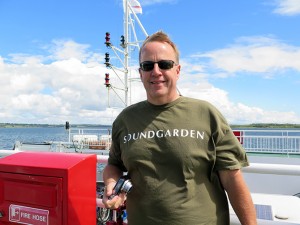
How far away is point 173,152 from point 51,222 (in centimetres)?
98

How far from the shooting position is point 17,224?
7.29 ft

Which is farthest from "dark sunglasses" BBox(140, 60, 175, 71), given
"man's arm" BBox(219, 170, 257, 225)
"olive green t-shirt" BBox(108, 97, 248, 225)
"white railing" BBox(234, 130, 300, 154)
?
"white railing" BBox(234, 130, 300, 154)

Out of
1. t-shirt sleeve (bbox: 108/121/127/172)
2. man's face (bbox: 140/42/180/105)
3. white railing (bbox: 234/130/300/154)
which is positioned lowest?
white railing (bbox: 234/130/300/154)

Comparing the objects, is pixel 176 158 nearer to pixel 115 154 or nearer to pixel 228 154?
pixel 228 154

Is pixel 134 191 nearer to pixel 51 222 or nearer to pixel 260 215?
pixel 51 222

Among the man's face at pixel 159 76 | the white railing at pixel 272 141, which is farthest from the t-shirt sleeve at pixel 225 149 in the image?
the white railing at pixel 272 141

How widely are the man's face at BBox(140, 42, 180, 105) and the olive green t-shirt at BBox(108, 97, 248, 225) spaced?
6 centimetres

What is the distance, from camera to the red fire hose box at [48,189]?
78.4 inches

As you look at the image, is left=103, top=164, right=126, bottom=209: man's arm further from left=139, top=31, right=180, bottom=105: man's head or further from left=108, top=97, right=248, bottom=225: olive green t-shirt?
left=139, top=31, right=180, bottom=105: man's head

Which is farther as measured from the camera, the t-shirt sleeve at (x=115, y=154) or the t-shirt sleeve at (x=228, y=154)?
the t-shirt sleeve at (x=115, y=154)

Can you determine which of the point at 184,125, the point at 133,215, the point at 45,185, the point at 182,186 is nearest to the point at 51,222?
the point at 45,185

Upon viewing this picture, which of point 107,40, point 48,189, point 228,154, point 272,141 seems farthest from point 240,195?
point 107,40

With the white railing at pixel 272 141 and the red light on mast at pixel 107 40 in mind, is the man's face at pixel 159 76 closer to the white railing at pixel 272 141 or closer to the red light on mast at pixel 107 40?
the white railing at pixel 272 141

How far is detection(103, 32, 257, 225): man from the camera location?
5.42 ft
